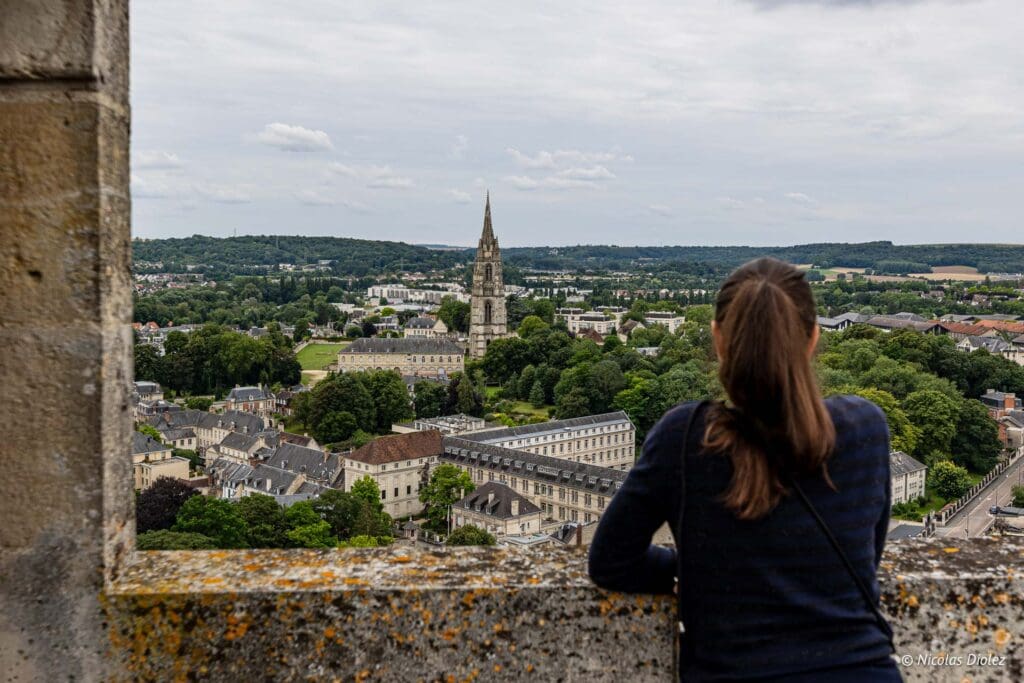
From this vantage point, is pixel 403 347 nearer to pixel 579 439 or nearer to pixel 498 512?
pixel 579 439

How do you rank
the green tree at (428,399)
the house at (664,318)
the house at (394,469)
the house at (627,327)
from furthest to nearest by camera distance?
1. the house at (664,318)
2. the house at (627,327)
3. the green tree at (428,399)
4. the house at (394,469)

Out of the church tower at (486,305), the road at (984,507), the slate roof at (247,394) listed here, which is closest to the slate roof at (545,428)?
the road at (984,507)

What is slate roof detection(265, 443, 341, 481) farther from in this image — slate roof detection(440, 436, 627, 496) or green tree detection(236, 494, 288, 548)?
green tree detection(236, 494, 288, 548)

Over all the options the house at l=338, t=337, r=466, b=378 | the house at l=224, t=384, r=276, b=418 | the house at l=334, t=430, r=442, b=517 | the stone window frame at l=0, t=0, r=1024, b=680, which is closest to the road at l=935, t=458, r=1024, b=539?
the house at l=334, t=430, r=442, b=517

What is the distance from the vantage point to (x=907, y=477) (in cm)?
4459

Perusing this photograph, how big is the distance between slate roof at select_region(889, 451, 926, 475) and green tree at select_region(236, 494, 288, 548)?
27.9 meters

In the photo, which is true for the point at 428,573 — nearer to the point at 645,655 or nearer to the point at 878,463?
the point at 645,655

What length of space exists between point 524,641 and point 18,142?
2.15 metres

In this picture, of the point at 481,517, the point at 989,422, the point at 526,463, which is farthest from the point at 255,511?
the point at 989,422

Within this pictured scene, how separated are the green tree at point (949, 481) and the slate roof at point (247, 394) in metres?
46.1

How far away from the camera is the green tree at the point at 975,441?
175ft

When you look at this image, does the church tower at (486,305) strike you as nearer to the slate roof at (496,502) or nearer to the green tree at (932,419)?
the green tree at (932,419)

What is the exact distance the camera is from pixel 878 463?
237cm

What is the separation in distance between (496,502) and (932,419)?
1129 inches
